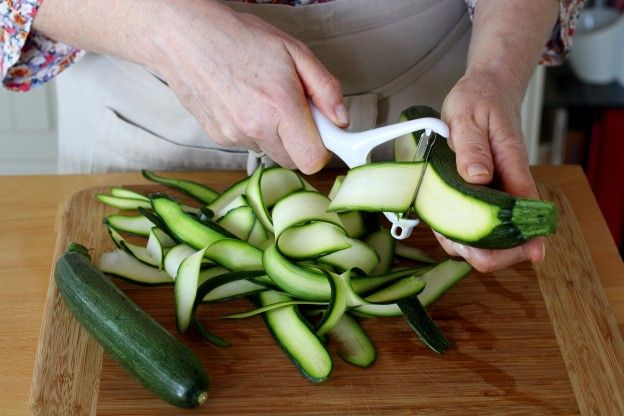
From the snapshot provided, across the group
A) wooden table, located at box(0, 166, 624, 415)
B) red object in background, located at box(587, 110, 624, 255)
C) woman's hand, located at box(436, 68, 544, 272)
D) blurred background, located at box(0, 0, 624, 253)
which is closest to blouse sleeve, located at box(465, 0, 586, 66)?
wooden table, located at box(0, 166, 624, 415)

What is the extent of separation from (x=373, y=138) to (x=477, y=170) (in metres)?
0.14

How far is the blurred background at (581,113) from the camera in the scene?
257cm

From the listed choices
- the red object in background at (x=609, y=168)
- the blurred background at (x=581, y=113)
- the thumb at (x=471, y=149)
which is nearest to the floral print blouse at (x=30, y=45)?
the thumb at (x=471, y=149)

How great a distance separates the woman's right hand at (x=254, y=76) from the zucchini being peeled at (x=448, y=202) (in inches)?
3.1

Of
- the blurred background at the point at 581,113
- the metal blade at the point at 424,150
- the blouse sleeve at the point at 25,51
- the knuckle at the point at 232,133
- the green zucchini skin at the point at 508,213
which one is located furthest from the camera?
the blurred background at the point at 581,113

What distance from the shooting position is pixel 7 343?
3.99 feet

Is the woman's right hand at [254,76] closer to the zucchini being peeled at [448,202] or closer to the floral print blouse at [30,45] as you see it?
the zucchini being peeled at [448,202]

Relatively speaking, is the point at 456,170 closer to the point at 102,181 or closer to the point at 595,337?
the point at 595,337

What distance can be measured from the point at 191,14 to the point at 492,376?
1.90 feet

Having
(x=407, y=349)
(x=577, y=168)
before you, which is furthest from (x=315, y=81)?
(x=577, y=168)

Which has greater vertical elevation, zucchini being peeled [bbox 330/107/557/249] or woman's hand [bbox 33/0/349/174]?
woman's hand [bbox 33/0/349/174]

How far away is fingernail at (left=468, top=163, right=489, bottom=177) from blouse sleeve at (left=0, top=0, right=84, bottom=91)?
2.15ft

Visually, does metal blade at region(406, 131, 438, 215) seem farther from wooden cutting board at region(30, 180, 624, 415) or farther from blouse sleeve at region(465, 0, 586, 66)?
blouse sleeve at region(465, 0, 586, 66)

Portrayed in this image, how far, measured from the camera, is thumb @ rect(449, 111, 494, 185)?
1.06 meters
